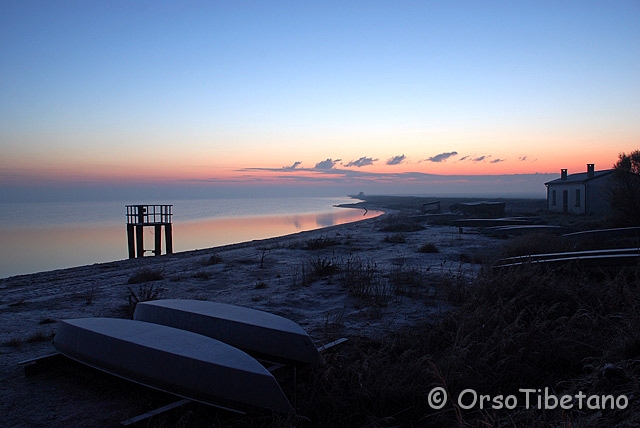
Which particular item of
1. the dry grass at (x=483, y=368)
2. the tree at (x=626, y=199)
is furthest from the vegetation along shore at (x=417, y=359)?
the tree at (x=626, y=199)

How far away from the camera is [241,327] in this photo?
495 cm

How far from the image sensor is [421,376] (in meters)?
4.24

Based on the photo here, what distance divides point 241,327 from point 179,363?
1.03m

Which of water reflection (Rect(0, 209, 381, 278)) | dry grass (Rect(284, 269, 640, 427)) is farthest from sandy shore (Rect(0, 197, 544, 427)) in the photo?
water reflection (Rect(0, 209, 381, 278))

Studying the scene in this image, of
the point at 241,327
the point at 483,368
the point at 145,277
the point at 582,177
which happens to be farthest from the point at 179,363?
the point at 582,177

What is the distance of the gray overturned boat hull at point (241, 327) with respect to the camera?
4.67 metres

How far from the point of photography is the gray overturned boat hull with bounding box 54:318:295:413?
3.79 meters

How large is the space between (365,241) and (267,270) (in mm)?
8234

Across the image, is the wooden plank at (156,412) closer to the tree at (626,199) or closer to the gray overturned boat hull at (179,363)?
the gray overturned boat hull at (179,363)

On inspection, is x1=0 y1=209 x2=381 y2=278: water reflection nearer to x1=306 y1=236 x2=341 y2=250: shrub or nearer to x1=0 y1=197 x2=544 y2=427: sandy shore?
x1=0 y1=197 x2=544 y2=427: sandy shore

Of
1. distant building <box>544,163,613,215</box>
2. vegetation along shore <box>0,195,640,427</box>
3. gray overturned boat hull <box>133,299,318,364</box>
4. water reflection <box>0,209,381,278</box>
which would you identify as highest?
distant building <box>544,163,613,215</box>

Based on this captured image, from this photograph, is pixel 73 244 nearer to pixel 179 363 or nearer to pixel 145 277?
pixel 145 277

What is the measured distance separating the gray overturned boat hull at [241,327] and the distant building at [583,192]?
2726cm

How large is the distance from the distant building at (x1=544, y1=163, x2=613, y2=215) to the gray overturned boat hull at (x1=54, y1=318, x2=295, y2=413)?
28.2 m
